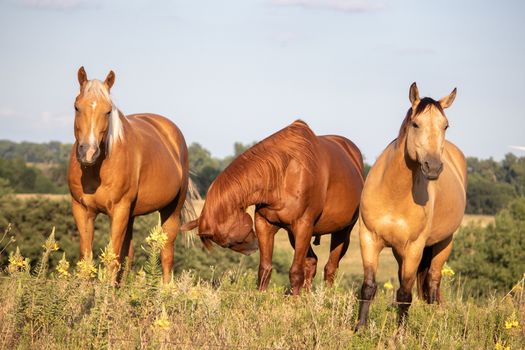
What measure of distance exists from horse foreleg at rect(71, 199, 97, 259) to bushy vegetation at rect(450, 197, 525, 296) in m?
39.1

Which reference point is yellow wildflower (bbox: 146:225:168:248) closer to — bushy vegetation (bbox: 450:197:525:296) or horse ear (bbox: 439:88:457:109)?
horse ear (bbox: 439:88:457:109)

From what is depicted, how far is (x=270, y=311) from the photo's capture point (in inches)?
295

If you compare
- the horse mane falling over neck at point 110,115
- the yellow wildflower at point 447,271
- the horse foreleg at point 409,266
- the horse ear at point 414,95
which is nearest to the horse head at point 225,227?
the horse mane falling over neck at point 110,115

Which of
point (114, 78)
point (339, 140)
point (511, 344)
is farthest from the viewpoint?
point (339, 140)

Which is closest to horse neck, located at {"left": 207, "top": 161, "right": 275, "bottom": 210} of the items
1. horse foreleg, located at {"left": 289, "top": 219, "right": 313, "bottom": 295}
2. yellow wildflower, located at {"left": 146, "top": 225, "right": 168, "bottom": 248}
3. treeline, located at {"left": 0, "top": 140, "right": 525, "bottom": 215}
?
horse foreleg, located at {"left": 289, "top": 219, "right": 313, "bottom": 295}

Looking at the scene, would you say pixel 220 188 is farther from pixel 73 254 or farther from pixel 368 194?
pixel 73 254

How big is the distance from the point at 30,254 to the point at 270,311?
31337mm

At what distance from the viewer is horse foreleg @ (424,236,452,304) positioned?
1001 cm

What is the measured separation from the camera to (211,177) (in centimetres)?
9144

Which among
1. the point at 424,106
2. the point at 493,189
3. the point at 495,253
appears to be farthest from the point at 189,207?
the point at 493,189

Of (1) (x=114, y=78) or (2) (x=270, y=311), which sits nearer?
(2) (x=270, y=311)

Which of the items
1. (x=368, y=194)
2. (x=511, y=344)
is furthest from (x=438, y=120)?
(x=511, y=344)

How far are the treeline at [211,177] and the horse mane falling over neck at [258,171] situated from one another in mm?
28416

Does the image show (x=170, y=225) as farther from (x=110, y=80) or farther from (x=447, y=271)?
(x=447, y=271)
